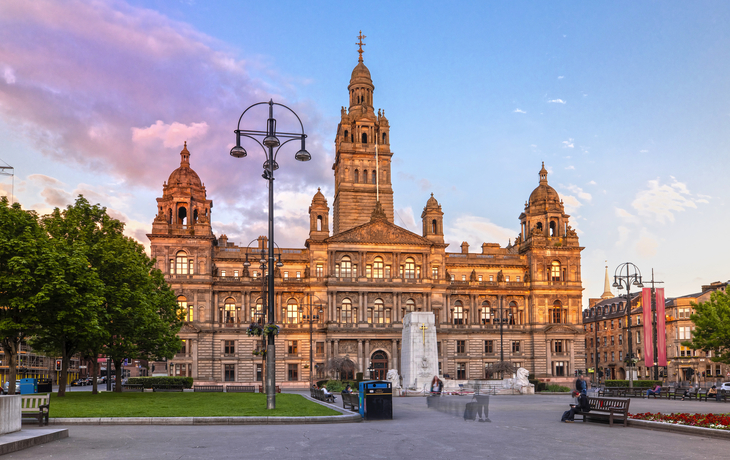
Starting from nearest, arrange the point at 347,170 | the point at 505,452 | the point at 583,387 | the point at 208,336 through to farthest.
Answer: the point at 505,452, the point at 583,387, the point at 208,336, the point at 347,170

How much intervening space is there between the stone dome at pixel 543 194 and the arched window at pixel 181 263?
50.8 metres

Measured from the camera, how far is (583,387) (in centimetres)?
2919

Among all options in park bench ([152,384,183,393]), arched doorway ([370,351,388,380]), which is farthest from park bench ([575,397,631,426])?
arched doorway ([370,351,388,380])

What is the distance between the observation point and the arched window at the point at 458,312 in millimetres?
96556

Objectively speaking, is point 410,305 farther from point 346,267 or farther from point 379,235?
point 379,235

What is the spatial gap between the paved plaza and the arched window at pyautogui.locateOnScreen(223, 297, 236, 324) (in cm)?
6770

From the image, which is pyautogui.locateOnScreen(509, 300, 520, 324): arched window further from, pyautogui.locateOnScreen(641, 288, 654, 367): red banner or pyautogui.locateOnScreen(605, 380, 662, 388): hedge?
pyautogui.locateOnScreen(641, 288, 654, 367): red banner

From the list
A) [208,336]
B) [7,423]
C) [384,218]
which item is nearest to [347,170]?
[384,218]

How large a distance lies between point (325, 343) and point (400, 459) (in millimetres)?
74749

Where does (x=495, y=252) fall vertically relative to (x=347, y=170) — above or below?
below

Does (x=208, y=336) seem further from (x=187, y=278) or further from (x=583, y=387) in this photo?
(x=583, y=387)

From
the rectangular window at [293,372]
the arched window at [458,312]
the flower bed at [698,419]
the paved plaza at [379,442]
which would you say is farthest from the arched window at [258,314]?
the flower bed at [698,419]

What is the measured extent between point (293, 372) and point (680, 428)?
234 ft

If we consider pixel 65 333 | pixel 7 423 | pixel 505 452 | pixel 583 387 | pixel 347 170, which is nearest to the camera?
pixel 505 452
